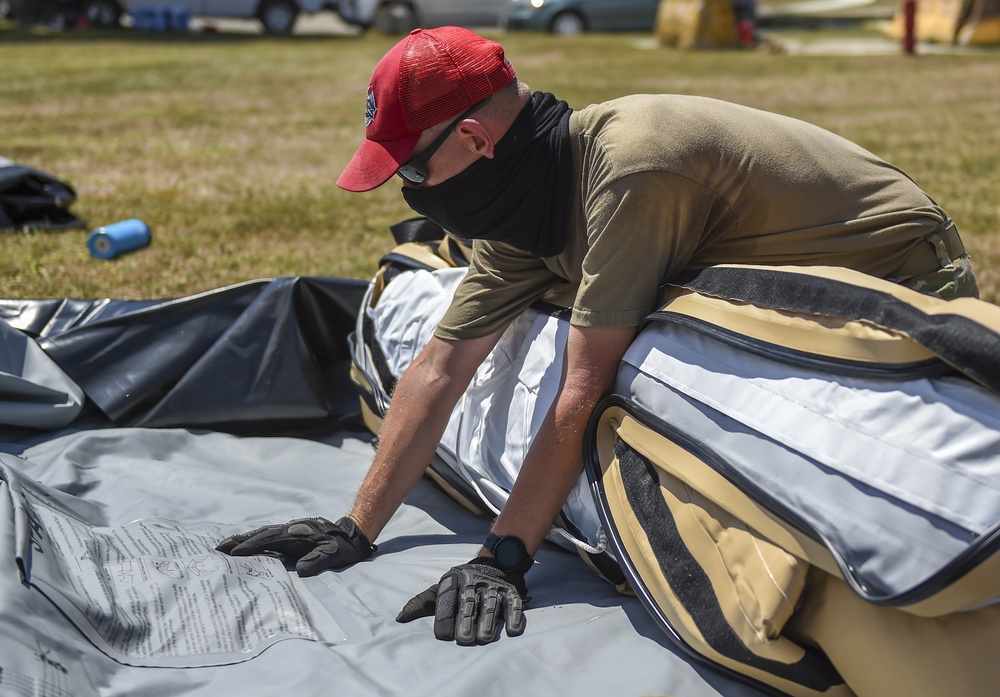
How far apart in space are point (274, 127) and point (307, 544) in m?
7.65

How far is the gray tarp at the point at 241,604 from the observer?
2.00 m

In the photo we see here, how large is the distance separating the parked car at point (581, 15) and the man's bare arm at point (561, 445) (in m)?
17.7

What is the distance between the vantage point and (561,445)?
238 cm

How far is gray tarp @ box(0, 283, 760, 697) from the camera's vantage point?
6.56 ft

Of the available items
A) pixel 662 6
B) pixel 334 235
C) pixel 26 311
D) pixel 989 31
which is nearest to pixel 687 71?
pixel 662 6

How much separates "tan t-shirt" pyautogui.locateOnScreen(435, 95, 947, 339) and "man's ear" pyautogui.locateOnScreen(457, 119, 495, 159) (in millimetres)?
215

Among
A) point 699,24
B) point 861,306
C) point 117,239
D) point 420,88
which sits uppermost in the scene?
point 420,88

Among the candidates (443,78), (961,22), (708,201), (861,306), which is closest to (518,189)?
(443,78)

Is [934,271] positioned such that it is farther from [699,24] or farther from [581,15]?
[581,15]

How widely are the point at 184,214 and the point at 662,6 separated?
12967 mm

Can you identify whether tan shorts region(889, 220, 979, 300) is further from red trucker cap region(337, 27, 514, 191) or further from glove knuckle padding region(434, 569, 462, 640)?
glove knuckle padding region(434, 569, 462, 640)

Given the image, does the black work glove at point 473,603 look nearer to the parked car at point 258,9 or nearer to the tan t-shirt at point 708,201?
the tan t-shirt at point 708,201

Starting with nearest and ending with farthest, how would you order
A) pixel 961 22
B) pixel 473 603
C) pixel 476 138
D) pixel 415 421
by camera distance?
1. pixel 473 603
2. pixel 476 138
3. pixel 415 421
4. pixel 961 22

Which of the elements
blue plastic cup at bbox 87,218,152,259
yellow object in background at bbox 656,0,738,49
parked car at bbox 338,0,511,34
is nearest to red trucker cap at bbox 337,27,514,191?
blue plastic cup at bbox 87,218,152,259
